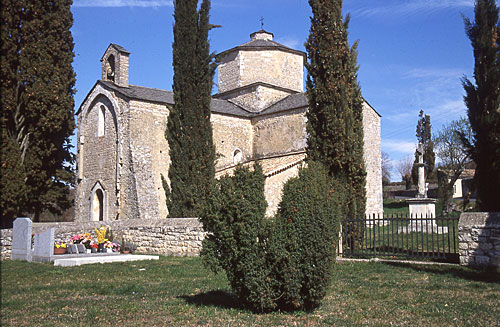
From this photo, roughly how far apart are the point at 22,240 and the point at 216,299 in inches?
386

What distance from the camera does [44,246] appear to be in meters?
12.8

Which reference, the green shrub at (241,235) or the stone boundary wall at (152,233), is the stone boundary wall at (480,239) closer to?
the green shrub at (241,235)

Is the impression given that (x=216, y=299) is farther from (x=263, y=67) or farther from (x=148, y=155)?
(x=263, y=67)

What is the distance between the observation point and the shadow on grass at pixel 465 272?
27.4ft

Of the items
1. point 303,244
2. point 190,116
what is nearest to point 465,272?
point 303,244

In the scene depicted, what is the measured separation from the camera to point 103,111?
23.6 meters

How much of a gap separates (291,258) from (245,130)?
20.3 metres

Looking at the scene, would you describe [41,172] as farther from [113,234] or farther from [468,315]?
[468,315]

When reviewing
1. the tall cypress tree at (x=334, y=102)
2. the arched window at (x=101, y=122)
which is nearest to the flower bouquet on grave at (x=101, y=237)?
the tall cypress tree at (x=334, y=102)

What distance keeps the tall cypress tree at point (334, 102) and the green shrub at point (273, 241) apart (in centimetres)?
697

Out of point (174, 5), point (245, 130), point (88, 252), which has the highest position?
point (174, 5)

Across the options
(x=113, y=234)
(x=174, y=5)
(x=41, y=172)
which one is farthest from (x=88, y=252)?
(x=174, y=5)

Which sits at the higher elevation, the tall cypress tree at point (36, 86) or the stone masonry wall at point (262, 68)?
the stone masonry wall at point (262, 68)

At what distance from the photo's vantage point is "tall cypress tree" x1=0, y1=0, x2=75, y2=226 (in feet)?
61.3
